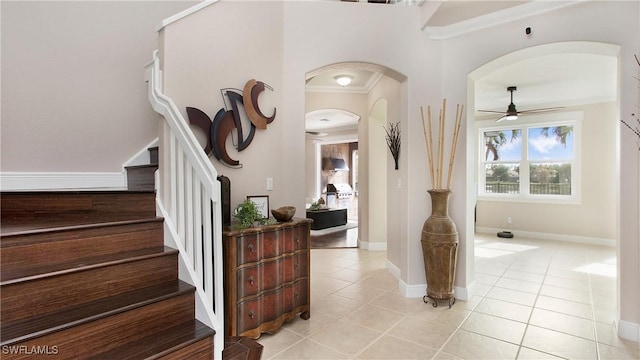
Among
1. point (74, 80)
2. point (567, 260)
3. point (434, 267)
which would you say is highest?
point (74, 80)

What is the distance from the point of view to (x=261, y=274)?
8.07ft

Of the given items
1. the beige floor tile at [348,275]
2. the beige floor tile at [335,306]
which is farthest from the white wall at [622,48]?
the beige floor tile at [348,275]

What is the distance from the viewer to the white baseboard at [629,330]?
241cm

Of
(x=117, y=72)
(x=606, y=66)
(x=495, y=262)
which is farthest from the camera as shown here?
(x=495, y=262)

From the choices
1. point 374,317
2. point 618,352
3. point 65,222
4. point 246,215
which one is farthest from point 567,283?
point 65,222

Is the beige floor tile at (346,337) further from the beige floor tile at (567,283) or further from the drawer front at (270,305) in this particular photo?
the beige floor tile at (567,283)

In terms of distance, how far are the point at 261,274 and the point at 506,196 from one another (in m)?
6.19

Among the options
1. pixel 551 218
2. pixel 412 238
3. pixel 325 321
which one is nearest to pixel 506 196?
pixel 551 218

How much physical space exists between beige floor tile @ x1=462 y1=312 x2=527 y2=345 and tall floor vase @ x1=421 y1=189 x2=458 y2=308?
1.01 ft

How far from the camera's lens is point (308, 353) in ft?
7.48

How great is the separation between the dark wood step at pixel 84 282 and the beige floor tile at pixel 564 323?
9.88ft

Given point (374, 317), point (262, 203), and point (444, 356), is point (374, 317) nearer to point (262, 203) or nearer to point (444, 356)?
point (444, 356)

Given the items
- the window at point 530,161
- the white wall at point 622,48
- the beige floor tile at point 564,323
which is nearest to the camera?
the white wall at point 622,48

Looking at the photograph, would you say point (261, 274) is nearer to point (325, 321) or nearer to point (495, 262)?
point (325, 321)
